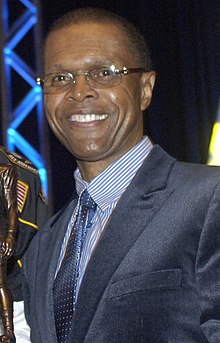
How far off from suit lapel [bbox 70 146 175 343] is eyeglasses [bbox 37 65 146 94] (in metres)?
0.21

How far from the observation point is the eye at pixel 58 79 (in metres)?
1.79

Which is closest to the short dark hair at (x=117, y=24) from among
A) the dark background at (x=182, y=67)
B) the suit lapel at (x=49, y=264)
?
the suit lapel at (x=49, y=264)

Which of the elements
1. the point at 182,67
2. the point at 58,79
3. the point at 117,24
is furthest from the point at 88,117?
the point at 182,67

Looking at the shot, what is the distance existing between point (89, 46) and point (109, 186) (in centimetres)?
31

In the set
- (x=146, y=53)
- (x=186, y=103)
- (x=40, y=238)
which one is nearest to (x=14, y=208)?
(x=40, y=238)

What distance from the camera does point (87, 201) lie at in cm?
186

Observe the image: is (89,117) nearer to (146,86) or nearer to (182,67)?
(146,86)

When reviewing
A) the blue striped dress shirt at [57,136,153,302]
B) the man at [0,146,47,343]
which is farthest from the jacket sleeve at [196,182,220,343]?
the man at [0,146,47,343]

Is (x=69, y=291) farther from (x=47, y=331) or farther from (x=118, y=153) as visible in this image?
(x=118, y=153)

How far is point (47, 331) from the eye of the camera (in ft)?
5.78

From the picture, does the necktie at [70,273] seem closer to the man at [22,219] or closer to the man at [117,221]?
the man at [117,221]

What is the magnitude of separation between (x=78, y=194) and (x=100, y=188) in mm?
120

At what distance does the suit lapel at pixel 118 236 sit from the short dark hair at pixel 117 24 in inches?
11.0

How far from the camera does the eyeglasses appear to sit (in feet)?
5.80
